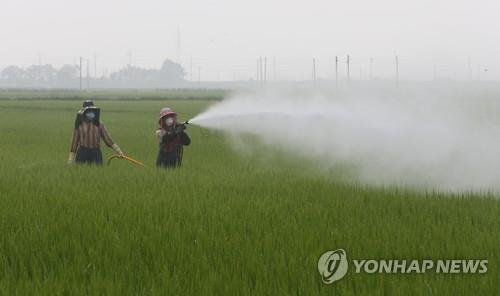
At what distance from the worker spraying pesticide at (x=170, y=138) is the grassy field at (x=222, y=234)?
0.85 metres

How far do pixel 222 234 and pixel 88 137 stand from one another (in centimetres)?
535

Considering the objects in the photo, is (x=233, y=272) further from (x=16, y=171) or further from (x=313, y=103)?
(x=313, y=103)

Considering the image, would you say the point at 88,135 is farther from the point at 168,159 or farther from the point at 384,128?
the point at 384,128

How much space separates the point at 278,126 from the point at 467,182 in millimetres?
3783

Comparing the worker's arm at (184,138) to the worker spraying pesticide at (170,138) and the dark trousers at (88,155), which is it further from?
the dark trousers at (88,155)

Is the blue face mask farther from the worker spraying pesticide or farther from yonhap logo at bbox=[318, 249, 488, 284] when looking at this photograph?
yonhap logo at bbox=[318, 249, 488, 284]

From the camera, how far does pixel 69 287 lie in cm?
324

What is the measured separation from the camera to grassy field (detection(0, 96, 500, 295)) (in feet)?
11.0

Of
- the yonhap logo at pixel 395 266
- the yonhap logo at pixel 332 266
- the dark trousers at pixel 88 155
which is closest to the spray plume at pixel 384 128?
the dark trousers at pixel 88 155

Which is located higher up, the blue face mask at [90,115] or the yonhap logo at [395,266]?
the blue face mask at [90,115]

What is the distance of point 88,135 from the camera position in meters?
9.14

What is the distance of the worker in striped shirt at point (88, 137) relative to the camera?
9.05 m

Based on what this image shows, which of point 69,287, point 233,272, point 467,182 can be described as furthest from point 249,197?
point 467,182

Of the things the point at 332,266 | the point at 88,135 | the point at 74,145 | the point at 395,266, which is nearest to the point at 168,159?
the point at 88,135
